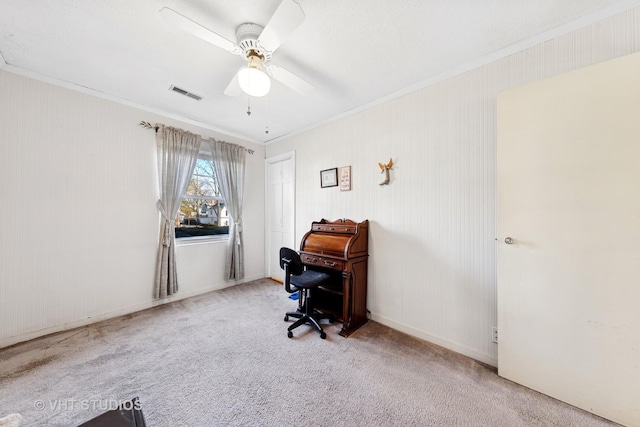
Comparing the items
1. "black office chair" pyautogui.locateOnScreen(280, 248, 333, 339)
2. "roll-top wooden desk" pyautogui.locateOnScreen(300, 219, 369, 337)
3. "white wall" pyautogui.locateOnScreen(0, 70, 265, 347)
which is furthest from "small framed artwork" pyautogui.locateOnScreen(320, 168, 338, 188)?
"white wall" pyautogui.locateOnScreen(0, 70, 265, 347)

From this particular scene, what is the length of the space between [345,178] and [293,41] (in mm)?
1576

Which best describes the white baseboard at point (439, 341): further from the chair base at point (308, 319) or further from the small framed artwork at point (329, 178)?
the small framed artwork at point (329, 178)

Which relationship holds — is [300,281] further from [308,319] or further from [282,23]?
[282,23]

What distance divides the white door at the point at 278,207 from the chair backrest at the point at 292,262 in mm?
1217

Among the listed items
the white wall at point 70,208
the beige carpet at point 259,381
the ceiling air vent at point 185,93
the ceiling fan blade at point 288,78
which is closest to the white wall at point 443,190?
the beige carpet at point 259,381

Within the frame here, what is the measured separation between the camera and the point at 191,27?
54.3 inches

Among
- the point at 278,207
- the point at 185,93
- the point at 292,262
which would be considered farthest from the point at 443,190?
the point at 185,93

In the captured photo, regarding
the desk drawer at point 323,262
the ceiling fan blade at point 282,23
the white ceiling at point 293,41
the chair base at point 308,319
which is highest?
the white ceiling at point 293,41

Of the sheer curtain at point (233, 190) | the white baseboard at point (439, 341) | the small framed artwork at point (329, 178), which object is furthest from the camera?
the sheer curtain at point (233, 190)

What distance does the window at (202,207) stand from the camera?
341 centimetres

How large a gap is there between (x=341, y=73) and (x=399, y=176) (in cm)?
120

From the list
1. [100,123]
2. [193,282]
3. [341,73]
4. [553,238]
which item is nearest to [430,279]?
[553,238]

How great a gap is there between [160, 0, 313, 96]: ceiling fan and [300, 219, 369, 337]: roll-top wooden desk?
A: 1627mm

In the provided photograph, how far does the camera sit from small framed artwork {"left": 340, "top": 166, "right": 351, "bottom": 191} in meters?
2.93
